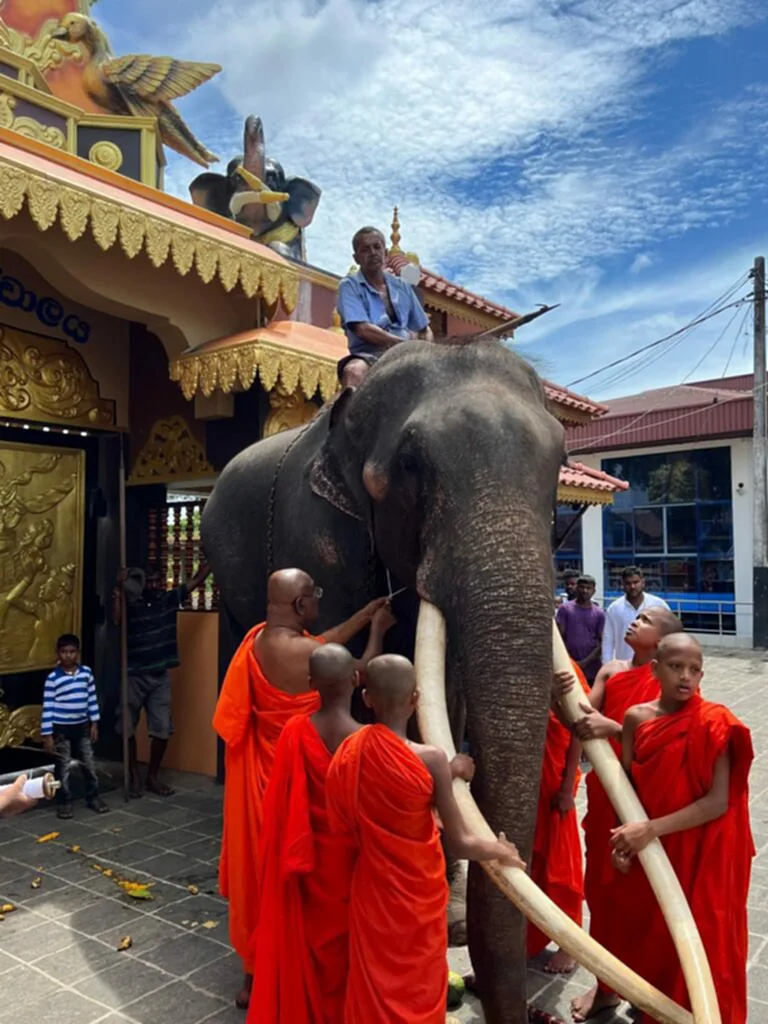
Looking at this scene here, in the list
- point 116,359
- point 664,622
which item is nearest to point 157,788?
point 116,359

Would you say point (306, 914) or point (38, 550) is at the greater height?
point (38, 550)

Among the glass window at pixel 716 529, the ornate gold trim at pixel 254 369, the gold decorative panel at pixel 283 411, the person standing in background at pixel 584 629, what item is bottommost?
the person standing in background at pixel 584 629

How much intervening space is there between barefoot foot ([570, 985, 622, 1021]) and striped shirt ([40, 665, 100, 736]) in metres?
3.84

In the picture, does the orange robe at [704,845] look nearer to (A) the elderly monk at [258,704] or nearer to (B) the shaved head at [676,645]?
(B) the shaved head at [676,645]

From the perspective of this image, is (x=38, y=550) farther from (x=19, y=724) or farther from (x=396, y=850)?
(x=396, y=850)

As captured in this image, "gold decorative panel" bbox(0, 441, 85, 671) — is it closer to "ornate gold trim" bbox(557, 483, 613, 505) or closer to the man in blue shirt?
the man in blue shirt

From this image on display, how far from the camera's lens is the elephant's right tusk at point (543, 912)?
213 centimetres

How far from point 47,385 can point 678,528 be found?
15.8 metres

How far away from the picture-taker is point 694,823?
2635 mm

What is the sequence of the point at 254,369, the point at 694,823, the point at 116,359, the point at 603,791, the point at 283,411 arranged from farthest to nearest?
the point at 116,359 < the point at 283,411 < the point at 254,369 < the point at 603,791 < the point at 694,823

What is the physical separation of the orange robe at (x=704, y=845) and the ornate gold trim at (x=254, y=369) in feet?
11.0

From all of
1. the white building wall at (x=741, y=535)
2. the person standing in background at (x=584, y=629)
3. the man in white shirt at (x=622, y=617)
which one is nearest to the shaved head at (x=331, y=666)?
the man in white shirt at (x=622, y=617)

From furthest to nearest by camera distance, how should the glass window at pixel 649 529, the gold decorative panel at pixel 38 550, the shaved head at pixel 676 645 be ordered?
the glass window at pixel 649 529
the gold decorative panel at pixel 38 550
the shaved head at pixel 676 645

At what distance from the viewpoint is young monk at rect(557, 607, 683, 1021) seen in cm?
295
